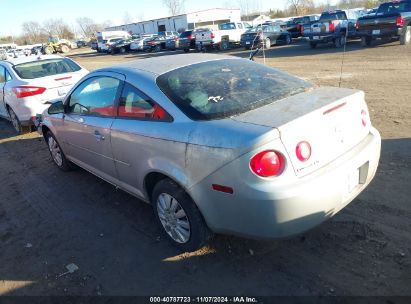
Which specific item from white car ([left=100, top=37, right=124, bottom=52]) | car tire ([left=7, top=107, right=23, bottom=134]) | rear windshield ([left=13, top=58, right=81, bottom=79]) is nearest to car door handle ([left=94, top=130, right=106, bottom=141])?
rear windshield ([left=13, top=58, right=81, bottom=79])

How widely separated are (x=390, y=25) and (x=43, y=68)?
14.6 metres

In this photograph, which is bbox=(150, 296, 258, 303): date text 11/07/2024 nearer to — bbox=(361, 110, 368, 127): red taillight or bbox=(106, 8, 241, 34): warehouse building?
bbox=(361, 110, 368, 127): red taillight

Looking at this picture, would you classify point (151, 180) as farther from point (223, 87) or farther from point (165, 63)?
point (165, 63)

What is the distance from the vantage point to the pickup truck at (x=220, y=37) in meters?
26.3

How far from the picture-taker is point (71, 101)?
4.78 meters

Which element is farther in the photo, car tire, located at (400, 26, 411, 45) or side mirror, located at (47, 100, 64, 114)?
car tire, located at (400, 26, 411, 45)

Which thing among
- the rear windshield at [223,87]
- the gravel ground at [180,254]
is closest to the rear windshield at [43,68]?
the gravel ground at [180,254]

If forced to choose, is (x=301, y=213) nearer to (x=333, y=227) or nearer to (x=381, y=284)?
(x=381, y=284)

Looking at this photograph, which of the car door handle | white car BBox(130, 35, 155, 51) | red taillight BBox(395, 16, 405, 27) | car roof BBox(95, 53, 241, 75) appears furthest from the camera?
white car BBox(130, 35, 155, 51)

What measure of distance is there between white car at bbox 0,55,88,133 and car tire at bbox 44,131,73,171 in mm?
2096

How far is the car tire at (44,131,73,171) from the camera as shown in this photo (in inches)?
221

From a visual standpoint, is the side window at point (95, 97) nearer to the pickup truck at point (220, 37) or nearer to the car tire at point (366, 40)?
the car tire at point (366, 40)

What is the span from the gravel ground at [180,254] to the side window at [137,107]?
1.24 meters

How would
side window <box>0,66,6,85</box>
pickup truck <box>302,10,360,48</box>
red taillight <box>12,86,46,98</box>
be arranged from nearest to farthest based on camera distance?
red taillight <box>12,86,46,98</box>
side window <box>0,66,6,85</box>
pickup truck <box>302,10,360,48</box>
